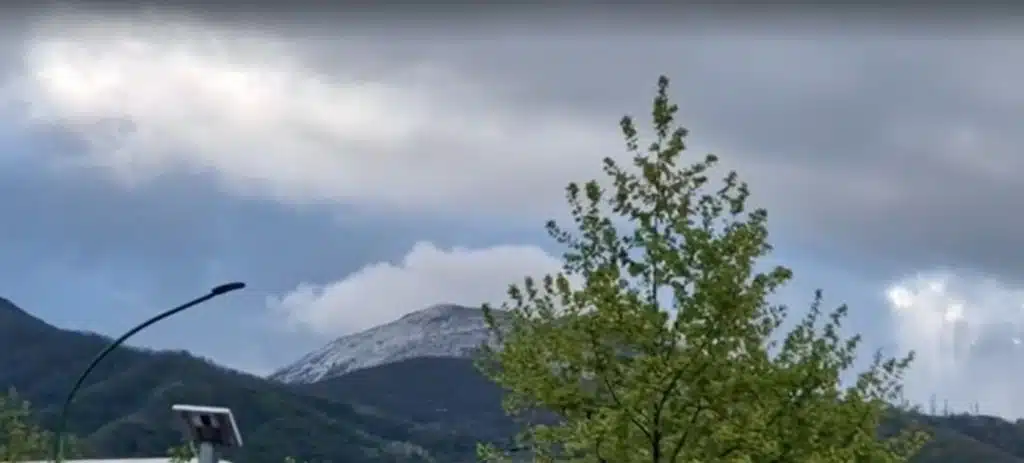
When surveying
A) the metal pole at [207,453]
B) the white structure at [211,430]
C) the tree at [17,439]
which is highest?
the tree at [17,439]

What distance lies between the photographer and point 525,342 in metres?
17.9

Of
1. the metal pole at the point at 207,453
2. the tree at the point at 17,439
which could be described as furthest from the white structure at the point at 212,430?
the tree at the point at 17,439

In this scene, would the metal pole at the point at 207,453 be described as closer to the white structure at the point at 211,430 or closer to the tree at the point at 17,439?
the white structure at the point at 211,430

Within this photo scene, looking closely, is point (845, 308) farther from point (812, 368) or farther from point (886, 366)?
point (812, 368)

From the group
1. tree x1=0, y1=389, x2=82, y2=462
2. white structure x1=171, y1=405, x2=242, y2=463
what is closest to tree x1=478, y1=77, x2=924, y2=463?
white structure x1=171, y1=405, x2=242, y2=463

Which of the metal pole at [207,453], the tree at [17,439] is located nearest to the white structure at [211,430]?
the metal pole at [207,453]

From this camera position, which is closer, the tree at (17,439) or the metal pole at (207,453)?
the metal pole at (207,453)

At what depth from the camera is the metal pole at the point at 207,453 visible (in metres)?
14.7

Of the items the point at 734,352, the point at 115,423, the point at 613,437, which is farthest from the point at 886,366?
the point at 115,423

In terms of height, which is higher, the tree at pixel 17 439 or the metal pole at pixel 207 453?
the tree at pixel 17 439

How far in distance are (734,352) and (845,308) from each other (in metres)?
7.18

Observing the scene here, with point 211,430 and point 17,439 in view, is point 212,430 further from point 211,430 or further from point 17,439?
point 17,439

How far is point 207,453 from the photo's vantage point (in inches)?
580

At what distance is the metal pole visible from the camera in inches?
580
